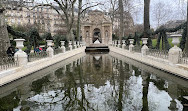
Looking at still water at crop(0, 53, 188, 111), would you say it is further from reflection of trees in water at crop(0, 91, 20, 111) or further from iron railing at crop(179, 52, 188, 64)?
iron railing at crop(179, 52, 188, 64)

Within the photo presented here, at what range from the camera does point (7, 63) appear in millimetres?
6738

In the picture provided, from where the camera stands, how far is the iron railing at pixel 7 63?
6.42m

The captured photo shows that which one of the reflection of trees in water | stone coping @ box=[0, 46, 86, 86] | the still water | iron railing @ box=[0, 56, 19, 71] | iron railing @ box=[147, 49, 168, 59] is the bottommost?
the reflection of trees in water

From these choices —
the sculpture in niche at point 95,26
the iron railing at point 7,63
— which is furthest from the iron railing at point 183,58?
the sculpture in niche at point 95,26

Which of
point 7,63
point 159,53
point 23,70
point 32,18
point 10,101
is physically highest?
point 32,18

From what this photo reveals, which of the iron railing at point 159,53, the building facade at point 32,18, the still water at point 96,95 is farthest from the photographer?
the building facade at point 32,18

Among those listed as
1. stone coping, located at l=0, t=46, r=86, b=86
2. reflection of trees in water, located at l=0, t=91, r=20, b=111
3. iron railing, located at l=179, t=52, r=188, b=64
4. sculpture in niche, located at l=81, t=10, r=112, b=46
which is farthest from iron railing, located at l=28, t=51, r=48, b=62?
sculpture in niche, located at l=81, t=10, r=112, b=46

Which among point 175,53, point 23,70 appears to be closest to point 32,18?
point 23,70

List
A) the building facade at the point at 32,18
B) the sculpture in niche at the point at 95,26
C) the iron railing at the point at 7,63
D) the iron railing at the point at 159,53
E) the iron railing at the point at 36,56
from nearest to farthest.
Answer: the iron railing at the point at 7,63
the iron railing at the point at 159,53
the iron railing at the point at 36,56
the sculpture in niche at the point at 95,26
the building facade at the point at 32,18

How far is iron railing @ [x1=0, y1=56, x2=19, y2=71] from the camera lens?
642cm

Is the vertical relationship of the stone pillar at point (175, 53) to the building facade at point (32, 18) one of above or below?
below

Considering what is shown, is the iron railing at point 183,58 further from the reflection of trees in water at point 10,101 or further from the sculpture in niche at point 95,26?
the sculpture in niche at point 95,26

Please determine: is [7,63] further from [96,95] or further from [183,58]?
[183,58]

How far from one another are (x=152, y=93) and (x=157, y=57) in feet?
14.7
